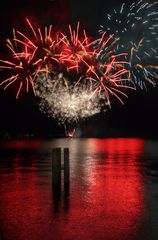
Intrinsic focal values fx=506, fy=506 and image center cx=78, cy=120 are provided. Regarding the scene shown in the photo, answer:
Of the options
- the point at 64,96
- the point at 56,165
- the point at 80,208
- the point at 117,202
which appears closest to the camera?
the point at 80,208

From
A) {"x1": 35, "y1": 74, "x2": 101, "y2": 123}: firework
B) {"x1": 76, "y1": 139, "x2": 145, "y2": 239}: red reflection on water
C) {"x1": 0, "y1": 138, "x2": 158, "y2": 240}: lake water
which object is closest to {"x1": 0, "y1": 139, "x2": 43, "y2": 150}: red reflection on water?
{"x1": 35, "y1": 74, "x2": 101, "y2": 123}: firework

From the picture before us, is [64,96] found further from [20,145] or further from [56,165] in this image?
[56,165]

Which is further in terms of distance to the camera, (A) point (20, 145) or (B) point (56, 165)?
(A) point (20, 145)

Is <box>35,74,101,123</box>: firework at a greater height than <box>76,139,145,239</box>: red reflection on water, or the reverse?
<box>35,74,101,123</box>: firework

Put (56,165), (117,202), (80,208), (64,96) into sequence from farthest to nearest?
(64,96)
(56,165)
(117,202)
(80,208)

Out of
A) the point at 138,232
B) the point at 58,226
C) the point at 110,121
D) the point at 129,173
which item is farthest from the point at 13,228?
the point at 110,121

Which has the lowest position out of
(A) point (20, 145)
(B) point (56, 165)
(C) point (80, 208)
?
(C) point (80, 208)

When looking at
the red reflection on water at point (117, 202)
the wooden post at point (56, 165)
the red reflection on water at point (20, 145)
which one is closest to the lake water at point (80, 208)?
the red reflection on water at point (117, 202)

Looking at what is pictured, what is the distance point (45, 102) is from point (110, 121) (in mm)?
51093

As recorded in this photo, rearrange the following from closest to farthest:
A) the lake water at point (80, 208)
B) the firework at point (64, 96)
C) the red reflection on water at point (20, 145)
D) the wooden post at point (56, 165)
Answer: the lake water at point (80, 208) → the wooden post at point (56, 165) → the red reflection on water at point (20, 145) → the firework at point (64, 96)

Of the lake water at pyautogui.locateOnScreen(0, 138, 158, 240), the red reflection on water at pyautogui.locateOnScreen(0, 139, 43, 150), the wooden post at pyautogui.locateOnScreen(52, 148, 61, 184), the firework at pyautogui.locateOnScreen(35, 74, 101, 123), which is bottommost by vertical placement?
the lake water at pyautogui.locateOnScreen(0, 138, 158, 240)

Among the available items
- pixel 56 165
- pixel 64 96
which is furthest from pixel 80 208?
pixel 64 96

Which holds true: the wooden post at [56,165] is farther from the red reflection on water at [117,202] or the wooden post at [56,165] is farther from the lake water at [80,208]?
the red reflection on water at [117,202]

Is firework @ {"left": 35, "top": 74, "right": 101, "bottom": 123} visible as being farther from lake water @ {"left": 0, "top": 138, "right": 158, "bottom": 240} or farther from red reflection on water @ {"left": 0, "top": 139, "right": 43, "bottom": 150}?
lake water @ {"left": 0, "top": 138, "right": 158, "bottom": 240}
